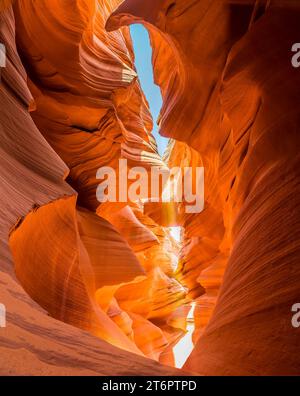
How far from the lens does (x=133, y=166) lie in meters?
9.41

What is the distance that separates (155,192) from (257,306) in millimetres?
7956

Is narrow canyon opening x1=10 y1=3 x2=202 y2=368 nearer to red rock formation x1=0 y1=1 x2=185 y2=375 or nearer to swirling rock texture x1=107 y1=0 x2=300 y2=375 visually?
red rock formation x1=0 y1=1 x2=185 y2=375

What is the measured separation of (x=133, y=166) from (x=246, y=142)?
5.55 m

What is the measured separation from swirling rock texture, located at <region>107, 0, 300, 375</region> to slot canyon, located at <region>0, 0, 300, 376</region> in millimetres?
15

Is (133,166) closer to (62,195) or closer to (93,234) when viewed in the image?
(93,234)

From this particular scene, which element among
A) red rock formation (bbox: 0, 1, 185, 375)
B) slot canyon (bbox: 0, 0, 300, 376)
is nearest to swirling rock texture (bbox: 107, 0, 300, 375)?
slot canyon (bbox: 0, 0, 300, 376)

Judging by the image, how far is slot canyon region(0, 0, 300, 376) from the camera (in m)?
2.12

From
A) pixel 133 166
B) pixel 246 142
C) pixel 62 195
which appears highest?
pixel 133 166

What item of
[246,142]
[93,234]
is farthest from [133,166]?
[246,142]

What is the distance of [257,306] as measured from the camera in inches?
95.3

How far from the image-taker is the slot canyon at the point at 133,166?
2.12 m

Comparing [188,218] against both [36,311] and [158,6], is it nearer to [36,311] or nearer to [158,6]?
[158,6]

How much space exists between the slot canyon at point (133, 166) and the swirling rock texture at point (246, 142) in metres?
0.01

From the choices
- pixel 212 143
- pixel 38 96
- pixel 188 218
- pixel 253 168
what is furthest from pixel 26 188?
pixel 188 218
